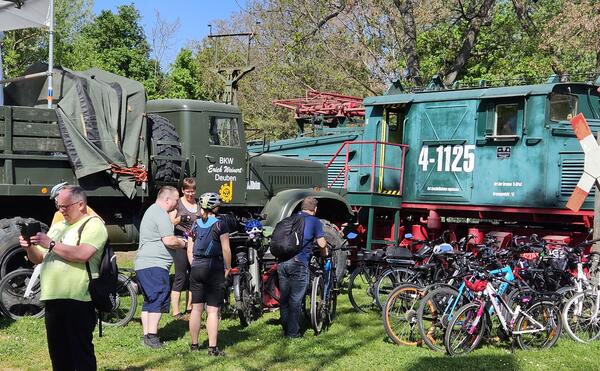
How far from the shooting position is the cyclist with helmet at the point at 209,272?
6.94 meters

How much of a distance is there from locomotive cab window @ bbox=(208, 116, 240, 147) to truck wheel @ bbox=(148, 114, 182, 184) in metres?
0.59

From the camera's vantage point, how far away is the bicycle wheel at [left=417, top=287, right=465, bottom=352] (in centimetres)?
736

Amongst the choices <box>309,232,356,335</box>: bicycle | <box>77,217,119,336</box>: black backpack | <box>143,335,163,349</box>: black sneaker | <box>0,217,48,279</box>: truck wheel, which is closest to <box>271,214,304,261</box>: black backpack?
<box>309,232,356,335</box>: bicycle

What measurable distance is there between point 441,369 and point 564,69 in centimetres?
1814

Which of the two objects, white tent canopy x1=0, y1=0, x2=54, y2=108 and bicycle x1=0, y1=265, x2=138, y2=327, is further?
white tent canopy x1=0, y1=0, x2=54, y2=108

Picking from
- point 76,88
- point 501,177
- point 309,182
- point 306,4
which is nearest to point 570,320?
point 501,177

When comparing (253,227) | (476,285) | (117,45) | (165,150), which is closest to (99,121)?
(165,150)

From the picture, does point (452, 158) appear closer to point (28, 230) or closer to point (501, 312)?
point (501, 312)

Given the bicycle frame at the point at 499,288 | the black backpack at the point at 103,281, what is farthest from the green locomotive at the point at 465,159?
the black backpack at the point at 103,281

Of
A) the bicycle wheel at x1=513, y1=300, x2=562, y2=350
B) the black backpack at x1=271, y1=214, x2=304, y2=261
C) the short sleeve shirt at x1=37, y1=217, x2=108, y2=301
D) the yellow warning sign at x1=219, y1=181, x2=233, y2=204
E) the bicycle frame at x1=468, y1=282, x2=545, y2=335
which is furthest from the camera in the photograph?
the yellow warning sign at x1=219, y1=181, x2=233, y2=204

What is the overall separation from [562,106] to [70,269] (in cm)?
993

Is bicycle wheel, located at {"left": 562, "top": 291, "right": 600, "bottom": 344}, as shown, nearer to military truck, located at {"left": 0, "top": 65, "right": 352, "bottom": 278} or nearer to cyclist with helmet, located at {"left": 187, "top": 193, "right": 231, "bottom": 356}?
cyclist with helmet, located at {"left": 187, "top": 193, "right": 231, "bottom": 356}

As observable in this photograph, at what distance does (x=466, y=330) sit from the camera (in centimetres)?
734

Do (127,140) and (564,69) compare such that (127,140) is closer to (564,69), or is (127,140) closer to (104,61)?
(564,69)
